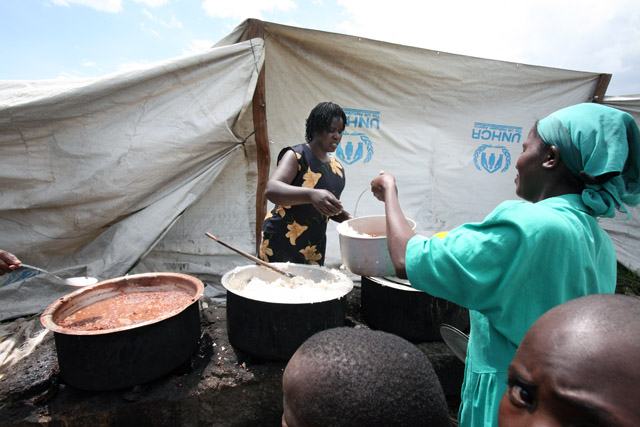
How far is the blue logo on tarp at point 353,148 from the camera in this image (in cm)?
477

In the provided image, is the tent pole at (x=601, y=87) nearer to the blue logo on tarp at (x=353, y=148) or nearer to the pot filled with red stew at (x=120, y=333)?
the blue logo on tarp at (x=353, y=148)

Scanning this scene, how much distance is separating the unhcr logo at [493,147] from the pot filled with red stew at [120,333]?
491 cm

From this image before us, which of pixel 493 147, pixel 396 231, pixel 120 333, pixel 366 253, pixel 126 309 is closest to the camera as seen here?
pixel 396 231

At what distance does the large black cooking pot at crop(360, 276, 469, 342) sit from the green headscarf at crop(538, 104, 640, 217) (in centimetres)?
159

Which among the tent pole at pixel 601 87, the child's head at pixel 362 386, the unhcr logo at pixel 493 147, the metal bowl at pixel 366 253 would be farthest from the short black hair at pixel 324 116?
the tent pole at pixel 601 87

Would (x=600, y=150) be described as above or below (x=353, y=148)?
below

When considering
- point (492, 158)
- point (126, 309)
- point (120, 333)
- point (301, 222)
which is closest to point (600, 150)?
point (301, 222)

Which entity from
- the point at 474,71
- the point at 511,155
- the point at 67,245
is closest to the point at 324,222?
the point at 67,245

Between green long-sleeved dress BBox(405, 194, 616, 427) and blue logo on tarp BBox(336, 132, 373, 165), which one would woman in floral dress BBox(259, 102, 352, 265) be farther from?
blue logo on tarp BBox(336, 132, 373, 165)

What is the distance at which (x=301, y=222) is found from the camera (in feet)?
8.66

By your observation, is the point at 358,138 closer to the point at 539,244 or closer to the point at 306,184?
the point at 306,184

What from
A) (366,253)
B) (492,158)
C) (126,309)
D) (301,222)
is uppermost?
(492,158)

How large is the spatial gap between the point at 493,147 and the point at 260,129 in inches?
154

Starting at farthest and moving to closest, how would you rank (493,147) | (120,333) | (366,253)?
(493,147)
(366,253)
(120,333)
